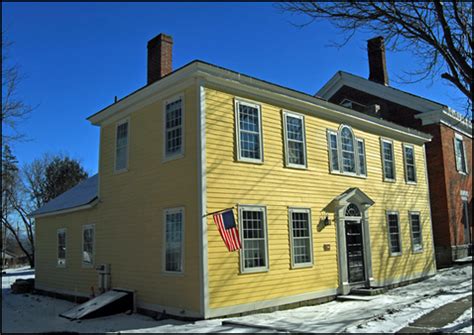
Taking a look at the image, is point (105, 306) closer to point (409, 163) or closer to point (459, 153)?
point (409, 163)

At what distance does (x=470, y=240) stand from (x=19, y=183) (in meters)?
43.0

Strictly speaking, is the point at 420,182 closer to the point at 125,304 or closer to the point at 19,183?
the point at 125,304

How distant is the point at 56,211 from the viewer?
18094 mm

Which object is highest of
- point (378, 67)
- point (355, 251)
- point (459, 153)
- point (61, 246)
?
point (378, 67)

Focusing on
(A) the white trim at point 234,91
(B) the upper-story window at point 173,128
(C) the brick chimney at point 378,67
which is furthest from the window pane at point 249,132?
(C) the brick chimney at point 378,67

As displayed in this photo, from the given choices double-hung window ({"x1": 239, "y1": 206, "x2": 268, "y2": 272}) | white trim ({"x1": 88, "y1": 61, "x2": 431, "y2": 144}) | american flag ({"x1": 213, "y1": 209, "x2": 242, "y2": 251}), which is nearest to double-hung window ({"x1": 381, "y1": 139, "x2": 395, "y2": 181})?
Result: white trim ({"x1": 88, "y1": 61, "x2": 431, "y2": 144})

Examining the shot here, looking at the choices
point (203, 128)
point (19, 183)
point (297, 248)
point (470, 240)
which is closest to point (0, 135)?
point (203, 128)

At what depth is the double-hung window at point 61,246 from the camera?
17.7 m

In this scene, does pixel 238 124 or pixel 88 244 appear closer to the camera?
pixel 238 124

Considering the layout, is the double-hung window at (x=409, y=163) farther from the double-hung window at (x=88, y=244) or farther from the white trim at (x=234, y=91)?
the double-hung window at (x=88, y=244)

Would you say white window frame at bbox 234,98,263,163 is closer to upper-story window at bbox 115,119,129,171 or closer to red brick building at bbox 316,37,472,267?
upper-story window at bbox 115,119,129,171

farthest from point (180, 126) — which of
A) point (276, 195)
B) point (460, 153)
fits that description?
point (460, 153)

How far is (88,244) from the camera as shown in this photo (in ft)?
52.5

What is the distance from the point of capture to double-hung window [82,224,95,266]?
1571cm
